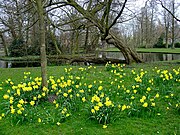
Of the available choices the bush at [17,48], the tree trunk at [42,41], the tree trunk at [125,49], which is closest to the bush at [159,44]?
the bush at [17,48]

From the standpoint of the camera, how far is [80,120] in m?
3.81

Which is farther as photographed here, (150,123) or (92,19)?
(92,19)

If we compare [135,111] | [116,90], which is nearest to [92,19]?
[116,90]

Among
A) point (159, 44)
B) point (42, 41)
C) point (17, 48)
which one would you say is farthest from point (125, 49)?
point (159, 44)

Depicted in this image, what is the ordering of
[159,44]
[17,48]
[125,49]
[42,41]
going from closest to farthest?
1. [42,41]
2. [125,49]
3. [17,48]
4. [159,44]

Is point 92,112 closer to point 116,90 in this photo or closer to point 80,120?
point 80,120

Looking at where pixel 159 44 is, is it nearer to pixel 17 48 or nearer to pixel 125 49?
pixel 17 48

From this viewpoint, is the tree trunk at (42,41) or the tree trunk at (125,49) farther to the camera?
the tree trunk at (125,49)

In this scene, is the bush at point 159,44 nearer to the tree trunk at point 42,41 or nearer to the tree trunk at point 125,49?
the tree trunk at point 125,49

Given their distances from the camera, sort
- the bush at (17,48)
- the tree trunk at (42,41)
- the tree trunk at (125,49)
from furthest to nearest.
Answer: the bush at (17,48)
the tree trunk at (125,49)
the tree trunk at (42,41)

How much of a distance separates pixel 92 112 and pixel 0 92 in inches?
107

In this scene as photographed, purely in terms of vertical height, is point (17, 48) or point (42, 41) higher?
point (17, 48)

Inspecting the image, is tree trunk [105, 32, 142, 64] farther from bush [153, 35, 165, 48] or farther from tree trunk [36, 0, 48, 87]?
bush [153, 35, 165, 48]

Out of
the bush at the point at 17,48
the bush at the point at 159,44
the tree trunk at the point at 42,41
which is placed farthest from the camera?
the bush at the point at 159,44
